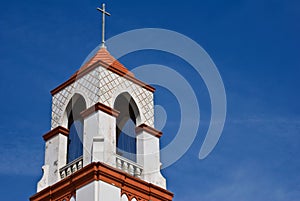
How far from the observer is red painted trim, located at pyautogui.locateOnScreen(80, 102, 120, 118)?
2036 cm

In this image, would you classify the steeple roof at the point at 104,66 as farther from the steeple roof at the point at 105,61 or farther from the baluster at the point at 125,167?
the baluster at the point at 125,167

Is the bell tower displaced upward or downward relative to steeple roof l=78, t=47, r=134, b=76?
downward

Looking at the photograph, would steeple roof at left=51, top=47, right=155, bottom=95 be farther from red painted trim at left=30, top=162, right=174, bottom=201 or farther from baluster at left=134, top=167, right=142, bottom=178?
red painted trim at left=30, top=162, right=174, bottom=201

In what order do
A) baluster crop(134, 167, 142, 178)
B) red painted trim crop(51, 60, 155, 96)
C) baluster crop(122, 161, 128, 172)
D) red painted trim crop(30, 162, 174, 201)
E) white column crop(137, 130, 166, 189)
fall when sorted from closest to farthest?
red painted trim crop(30, 162, 174, 201) → baluster crop(122, 161, 128, 172) → baluster crop(134, 167, 142, 178) → white column crop(137, 130, 166, 189) → red painted trim crop(51, 60, 155, 96)

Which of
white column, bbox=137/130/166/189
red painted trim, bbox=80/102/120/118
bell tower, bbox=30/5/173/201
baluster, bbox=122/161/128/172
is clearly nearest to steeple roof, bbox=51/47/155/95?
bell tower, bbox=30/5/173/201

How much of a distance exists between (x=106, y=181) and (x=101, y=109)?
7.22ft

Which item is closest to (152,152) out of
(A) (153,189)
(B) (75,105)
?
(A) (153,189)

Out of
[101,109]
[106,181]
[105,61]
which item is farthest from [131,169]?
[105,61]

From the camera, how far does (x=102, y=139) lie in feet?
65.3

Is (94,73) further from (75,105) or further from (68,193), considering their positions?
(68,193)

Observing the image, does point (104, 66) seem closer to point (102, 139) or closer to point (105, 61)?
point (105, 61)

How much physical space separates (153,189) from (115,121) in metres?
2.15

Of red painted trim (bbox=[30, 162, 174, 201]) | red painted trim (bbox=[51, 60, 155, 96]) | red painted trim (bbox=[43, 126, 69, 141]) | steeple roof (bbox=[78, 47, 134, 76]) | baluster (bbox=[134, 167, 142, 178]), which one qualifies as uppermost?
steeple roof (bbox=[78, 47, 134, 76])

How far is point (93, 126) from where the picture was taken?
2031 centimetres
